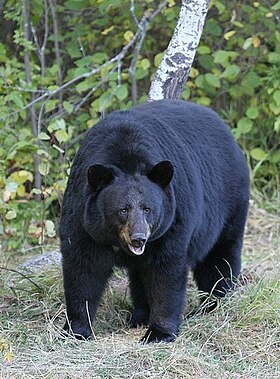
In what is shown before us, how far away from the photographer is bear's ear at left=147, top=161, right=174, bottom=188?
5.14m

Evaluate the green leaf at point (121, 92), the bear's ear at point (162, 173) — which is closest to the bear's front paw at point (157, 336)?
the bear's ear at point (162, 173)

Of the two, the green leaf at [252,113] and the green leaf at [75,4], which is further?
the green leaf at [252,113]

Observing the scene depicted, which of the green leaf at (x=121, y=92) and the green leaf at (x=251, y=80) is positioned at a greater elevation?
the green leaf at (x=121, y=92)

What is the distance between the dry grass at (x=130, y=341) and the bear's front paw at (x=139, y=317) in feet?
0.36

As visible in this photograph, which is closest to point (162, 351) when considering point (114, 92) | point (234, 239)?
point (234, 239)

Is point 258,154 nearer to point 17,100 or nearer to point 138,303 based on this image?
point 17,100

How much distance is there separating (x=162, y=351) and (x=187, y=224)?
2.69 feet

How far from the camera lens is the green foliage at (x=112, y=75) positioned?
8.34 metres

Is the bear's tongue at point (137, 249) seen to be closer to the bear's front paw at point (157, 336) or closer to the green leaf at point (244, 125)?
the bear's front paw at point (157, 336)

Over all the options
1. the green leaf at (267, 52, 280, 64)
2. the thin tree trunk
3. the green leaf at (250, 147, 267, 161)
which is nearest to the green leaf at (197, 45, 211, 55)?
the green leaf at (267, 52, 280, 64)

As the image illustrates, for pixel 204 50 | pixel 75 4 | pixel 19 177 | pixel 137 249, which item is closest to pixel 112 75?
pixel 75 4

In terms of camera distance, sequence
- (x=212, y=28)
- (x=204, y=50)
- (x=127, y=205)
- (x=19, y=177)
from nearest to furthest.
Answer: (x=127, y=205), (x=19, y=177), (x=204, y=50), (x=212, y=28)

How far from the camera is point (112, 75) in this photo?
337 inches

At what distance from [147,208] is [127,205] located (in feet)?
0.40
